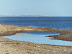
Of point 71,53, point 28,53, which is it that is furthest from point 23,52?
point 71,53

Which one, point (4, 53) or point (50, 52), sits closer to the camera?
point (4, 53)

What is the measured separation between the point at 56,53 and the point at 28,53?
2696 mm

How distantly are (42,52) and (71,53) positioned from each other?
2.81 m

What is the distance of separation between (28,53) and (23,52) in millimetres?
560

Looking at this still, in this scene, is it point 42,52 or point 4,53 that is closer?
point 4,53

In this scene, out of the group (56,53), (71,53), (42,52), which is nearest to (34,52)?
(42,52)

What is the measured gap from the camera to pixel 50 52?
17562 mm

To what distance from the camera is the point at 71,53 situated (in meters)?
17.2

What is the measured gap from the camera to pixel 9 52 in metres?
16.7

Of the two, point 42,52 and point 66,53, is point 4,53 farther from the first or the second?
point 66,53

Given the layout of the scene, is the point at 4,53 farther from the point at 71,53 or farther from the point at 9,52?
the point at 71,53

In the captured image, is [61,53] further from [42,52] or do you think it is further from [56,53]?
[42,52]

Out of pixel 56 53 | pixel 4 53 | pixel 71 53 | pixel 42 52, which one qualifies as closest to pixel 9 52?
pixel 4 53

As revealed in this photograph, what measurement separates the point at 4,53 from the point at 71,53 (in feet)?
20.9
